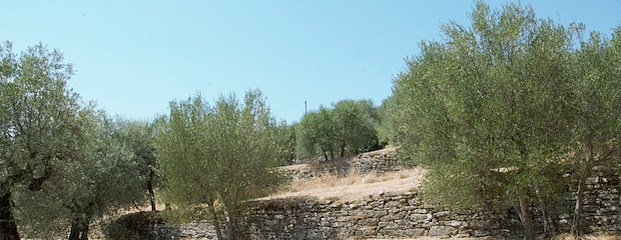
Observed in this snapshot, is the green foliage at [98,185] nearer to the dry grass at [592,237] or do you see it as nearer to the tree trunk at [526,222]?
the tree trunk at [526,222]

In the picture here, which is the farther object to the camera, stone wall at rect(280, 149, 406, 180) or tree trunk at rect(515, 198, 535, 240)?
stone wall at rect(280, 149, 406, 180)

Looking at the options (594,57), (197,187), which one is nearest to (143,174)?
(197,187)

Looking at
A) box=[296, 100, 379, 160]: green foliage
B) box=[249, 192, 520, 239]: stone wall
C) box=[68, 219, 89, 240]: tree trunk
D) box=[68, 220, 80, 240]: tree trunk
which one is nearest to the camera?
box=[249, 192, 520, 239]: stone wall

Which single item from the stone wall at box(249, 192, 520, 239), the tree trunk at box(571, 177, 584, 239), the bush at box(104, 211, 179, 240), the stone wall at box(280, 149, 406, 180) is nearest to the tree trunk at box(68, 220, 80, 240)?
the bush at box(104, 211, 179, 240)

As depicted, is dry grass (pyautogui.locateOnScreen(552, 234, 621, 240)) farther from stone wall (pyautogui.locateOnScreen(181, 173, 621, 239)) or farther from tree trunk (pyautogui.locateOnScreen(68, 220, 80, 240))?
tree trunk (pyautogui.locateOnScreen(68, 220, 80, 240))

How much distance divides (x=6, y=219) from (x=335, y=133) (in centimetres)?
2760

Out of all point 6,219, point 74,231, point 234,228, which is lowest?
point 234,228

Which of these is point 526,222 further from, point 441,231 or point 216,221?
point 216,221

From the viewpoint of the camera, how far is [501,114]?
12.7 meters

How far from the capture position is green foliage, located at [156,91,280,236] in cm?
2058

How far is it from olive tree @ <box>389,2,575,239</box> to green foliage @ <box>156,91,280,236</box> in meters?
8.75

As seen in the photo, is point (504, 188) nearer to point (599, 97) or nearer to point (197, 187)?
point (599, 97)

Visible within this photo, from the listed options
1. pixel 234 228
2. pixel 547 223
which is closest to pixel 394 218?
pixel 547 223

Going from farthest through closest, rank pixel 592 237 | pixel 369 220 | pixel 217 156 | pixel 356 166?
pixel 356 166 → pixel 217 156 → pixel 369 220 → pixel 592 237
